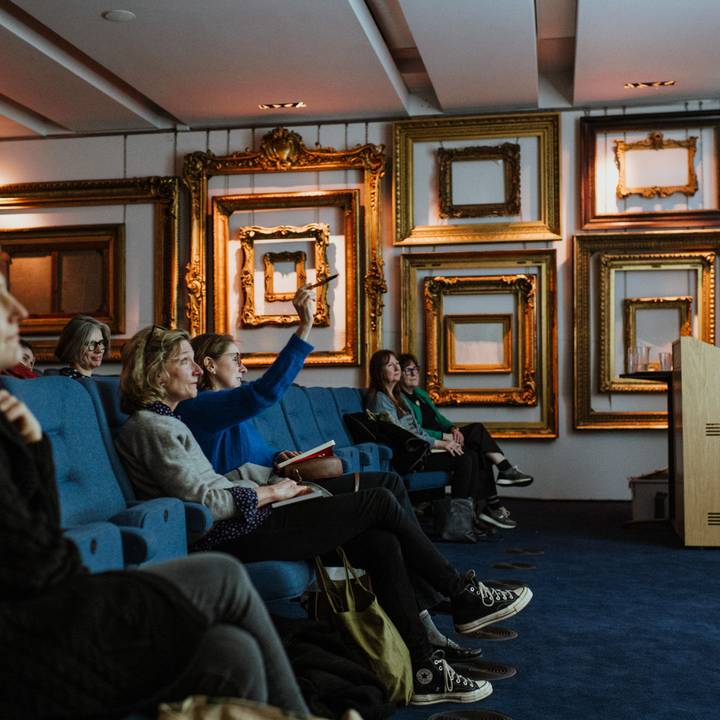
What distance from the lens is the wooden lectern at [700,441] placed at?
5.33 metres

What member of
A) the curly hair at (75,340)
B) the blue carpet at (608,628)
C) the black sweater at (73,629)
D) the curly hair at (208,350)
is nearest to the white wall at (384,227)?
the blue carpet at (608,628)

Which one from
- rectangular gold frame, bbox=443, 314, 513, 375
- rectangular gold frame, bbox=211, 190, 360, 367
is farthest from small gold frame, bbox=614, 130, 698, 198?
rectangular gold frame, bbox=211, 190, 360, 367

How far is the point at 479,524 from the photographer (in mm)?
6227

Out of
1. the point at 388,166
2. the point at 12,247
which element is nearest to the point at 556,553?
the point at 388,166

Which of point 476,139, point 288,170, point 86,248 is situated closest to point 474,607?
point 476,139

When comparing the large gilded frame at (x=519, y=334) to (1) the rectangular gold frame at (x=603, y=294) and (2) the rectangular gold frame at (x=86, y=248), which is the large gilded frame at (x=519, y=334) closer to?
(1) the rectangular gold frame at (x=603, y=294)

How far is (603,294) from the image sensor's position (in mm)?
7531

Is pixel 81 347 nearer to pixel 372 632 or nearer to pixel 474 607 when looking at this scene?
pixel 474 607

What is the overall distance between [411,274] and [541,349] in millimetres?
1124

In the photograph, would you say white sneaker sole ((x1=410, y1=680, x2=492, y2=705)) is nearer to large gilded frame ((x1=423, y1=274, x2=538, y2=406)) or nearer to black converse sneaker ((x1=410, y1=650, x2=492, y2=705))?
black converse sneaker ((x1=410, y1=650, x2=492, y2=705))

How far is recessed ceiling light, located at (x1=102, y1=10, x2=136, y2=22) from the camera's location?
5.75 meters

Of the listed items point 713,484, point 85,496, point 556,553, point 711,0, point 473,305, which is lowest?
point 556,553

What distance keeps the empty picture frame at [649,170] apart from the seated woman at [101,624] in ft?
20.9

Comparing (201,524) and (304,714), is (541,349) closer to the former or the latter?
(201,524)
